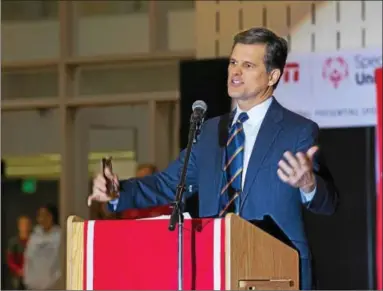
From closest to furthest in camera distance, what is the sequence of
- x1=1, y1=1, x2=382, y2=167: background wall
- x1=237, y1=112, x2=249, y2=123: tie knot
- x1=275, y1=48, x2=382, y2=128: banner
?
x1=237, y1=112, x2=249, y2=123: tie knot → x1=275, y1=48, x2=382, y2=128: banner → x1=1, y1=1, x2=382, y2=167: background wall

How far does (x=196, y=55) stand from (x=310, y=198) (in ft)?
18.0

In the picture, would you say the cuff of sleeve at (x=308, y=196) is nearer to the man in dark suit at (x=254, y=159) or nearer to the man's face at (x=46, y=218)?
the man in dark suit at (x=254, y=159)

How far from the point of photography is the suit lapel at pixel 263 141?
9.88 ft

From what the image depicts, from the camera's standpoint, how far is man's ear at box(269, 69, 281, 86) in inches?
123

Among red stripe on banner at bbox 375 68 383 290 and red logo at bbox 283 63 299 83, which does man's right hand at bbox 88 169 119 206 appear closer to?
red stripe on banner at bbox 375 68 383 290

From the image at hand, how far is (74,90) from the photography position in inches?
364

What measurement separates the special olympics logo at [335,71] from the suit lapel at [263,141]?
4.31 m

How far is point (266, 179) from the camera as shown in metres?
3.01

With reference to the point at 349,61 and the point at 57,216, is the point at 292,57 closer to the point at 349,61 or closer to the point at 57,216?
the point at 349,61

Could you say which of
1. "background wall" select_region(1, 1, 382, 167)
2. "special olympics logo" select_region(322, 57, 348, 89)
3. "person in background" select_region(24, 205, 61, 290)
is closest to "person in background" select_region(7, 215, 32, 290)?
"person in background" select_region(24, 205, 61, 290)

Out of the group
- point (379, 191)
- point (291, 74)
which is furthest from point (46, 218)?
point (379, 191)

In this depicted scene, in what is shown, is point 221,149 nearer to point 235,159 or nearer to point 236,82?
point 235,159

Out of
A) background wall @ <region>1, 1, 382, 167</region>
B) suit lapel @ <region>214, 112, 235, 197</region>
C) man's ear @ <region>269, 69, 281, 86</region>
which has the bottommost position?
suit lapel @ <region>214, 112, 235, 197</region>

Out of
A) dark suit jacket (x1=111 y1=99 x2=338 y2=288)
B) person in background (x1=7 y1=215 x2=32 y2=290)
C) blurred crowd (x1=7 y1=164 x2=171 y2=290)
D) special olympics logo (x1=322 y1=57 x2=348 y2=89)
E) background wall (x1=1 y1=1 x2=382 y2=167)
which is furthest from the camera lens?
person in background (x1=7 y1=215 x2=32 y2=290)
